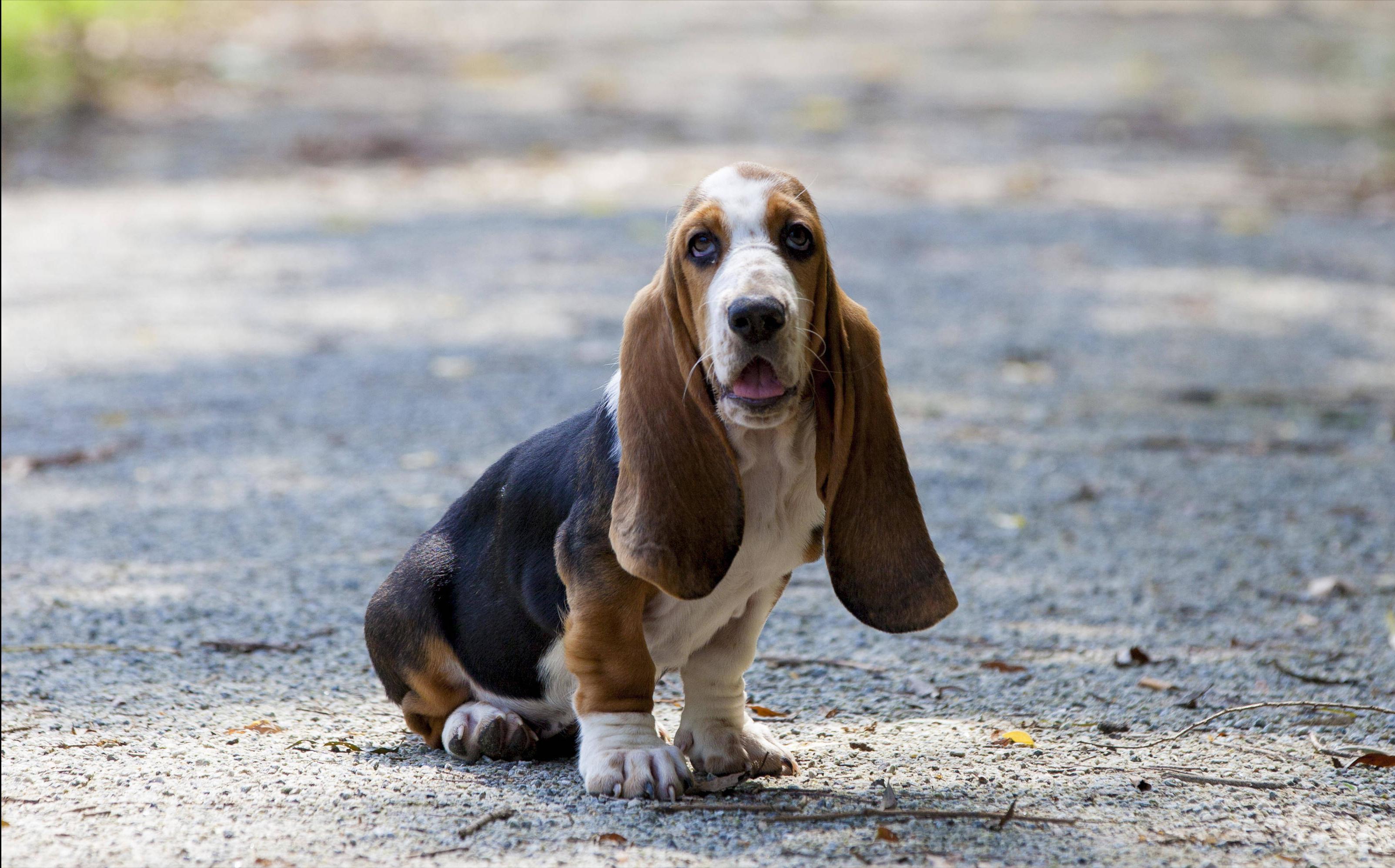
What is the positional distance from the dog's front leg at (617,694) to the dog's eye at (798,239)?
0.76 meters

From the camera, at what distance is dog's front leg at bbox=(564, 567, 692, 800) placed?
10.4 feet

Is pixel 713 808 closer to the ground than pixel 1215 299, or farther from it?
closer to the ground

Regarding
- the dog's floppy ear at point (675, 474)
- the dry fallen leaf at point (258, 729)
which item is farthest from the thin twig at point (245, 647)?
the dog's floppy ear at point (675, 474)

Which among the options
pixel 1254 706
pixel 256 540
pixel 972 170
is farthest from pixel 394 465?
pixel 972 170

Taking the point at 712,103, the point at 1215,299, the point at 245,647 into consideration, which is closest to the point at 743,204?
the point at 245,647

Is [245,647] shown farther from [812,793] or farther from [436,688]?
[812,793]

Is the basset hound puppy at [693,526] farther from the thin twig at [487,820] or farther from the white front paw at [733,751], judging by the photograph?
the thin twig at [487,820]

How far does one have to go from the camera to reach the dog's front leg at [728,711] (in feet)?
11.2

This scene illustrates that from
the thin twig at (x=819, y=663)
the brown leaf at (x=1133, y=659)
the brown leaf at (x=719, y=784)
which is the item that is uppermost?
the brown leaf at (x=719, y=784)

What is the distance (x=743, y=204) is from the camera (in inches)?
119

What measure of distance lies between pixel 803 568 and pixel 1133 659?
1377mm

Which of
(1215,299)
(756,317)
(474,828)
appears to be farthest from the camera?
(1215,299)

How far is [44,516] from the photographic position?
223 inches

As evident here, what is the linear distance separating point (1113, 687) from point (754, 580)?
1397 mm
